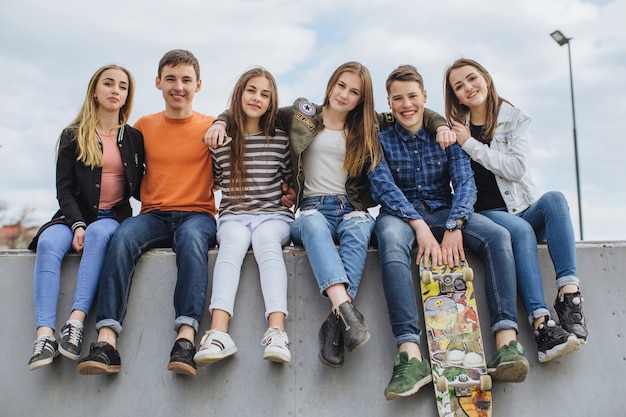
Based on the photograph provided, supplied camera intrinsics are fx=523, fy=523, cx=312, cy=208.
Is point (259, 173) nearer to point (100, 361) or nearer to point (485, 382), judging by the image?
point (100, 361)

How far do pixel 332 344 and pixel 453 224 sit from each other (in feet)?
3.33

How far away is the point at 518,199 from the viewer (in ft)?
11.3

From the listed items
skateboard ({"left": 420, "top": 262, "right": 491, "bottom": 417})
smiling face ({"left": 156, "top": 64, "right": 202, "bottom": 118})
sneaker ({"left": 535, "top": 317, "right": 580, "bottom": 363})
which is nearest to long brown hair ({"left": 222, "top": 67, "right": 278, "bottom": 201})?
smiling face ({"left": 156, "top": 64, "right": 202, "bottom": 118})

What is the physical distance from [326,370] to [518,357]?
1.03 m

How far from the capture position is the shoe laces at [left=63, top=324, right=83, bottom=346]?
9.45ft

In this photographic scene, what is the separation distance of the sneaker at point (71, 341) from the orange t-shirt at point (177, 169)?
2.93ft

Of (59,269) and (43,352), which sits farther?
(59,269)

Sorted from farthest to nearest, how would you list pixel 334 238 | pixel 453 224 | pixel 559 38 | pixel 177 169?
pixel 559 38 → pixel 177 169 → pixel 334 238 → pixel 453 224

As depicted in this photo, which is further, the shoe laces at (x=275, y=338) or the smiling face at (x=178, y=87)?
the smiling face at (x=178, y=87)

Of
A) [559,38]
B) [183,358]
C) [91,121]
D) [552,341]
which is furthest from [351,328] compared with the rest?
[559,38]

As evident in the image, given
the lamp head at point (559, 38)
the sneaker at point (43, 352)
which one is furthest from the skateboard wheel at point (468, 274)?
the lamp head at point (559, 38)

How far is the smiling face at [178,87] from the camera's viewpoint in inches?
143

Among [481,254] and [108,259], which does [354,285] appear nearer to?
[481,254]

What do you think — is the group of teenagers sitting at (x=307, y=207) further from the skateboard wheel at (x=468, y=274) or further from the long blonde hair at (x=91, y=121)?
the skateboard wheel at (x=468, y=274)
